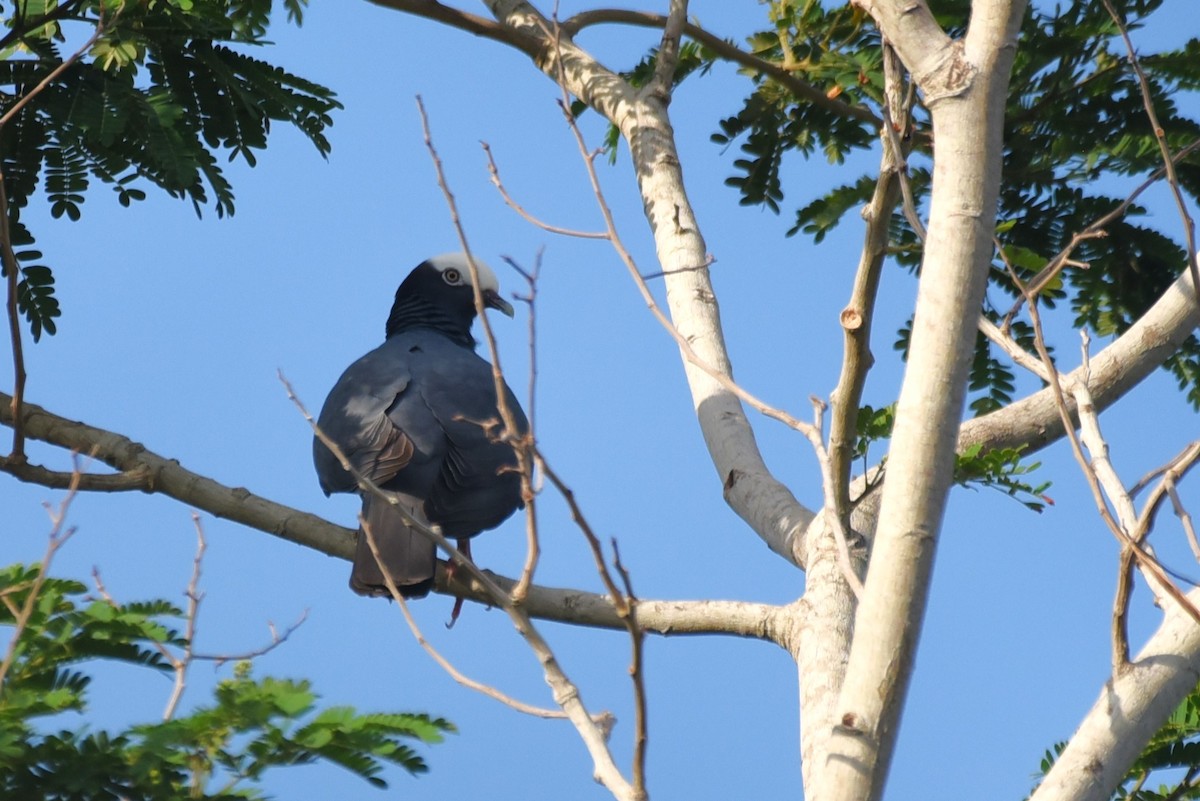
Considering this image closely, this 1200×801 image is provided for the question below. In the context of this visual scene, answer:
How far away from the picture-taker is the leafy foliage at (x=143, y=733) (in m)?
2.33

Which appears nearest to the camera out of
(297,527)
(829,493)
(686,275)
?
(829,493)

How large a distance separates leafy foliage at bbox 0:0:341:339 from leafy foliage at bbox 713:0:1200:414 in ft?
6.28

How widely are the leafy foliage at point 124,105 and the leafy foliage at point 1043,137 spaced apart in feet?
6.28

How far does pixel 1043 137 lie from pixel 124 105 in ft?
10.7

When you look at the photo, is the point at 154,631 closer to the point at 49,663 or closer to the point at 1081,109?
the point at 49,663

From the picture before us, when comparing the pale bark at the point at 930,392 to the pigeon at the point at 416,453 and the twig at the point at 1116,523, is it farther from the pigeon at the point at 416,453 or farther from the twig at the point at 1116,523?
the pigeon at the point at 416,453

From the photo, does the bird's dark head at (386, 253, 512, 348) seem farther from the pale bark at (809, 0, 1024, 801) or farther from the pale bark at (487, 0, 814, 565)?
Answer: the pale bark at (809, 0, 1024, 801)

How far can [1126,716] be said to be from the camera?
2.69 meters

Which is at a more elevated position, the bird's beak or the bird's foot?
the bird's beak

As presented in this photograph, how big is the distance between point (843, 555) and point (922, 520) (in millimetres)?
279

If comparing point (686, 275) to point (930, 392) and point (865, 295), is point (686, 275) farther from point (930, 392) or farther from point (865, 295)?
point (930, 392)

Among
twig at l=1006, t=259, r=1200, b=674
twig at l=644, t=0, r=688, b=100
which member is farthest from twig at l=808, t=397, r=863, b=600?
twig at l=644, t=0, r=688, b=100

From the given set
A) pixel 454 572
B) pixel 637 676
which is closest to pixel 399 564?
pixel 454 572

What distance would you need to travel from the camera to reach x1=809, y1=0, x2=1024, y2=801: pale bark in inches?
96.2
